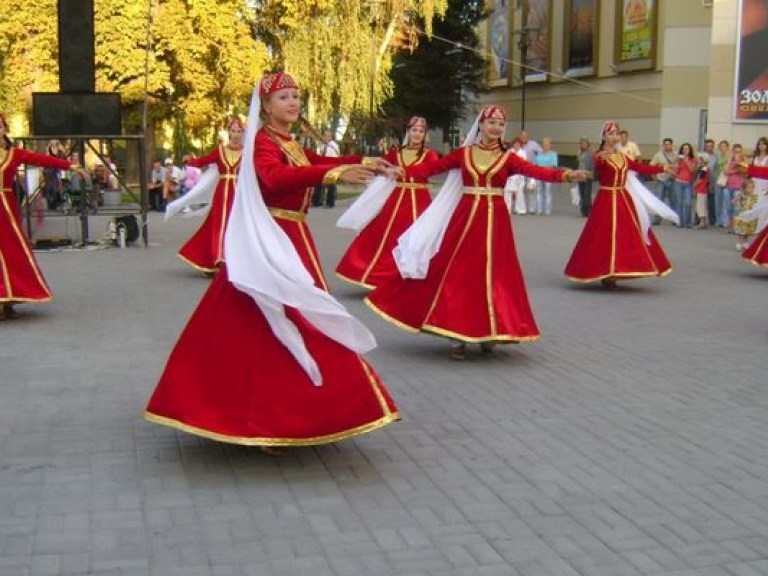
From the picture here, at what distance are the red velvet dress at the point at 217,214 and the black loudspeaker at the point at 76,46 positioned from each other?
505 centimetres

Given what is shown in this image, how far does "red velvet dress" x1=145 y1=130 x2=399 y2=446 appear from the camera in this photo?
5.30 meters

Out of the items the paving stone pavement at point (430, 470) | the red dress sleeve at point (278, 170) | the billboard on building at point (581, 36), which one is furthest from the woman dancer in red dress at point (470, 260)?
the billboard on building at point (581, 36)

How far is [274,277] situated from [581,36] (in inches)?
1422

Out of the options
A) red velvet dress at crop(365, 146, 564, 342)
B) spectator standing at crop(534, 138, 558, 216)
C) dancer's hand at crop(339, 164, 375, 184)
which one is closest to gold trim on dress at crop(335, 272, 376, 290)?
red velvet dress at crop(365, 146, 564, 342)

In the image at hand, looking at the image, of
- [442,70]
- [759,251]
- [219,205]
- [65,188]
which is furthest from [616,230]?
[442,70]

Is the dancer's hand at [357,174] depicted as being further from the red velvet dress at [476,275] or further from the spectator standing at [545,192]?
the spectator standing at [545,192]

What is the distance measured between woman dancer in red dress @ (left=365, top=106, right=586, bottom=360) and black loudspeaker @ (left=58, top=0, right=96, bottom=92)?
10.1m

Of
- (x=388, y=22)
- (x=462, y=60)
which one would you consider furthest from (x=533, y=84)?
(x=388, y=22)

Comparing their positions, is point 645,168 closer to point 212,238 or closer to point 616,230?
point 616,230

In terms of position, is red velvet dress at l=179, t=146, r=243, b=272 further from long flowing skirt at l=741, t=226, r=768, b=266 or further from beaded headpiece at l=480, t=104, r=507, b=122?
long flowing skirt at l=741, t=226, r=768, b=266

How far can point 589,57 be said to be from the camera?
128ft

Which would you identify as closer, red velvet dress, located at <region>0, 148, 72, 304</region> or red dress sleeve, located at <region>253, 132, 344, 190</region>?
red dress sleeve, located at <region>253, 132, 344, 190</region>

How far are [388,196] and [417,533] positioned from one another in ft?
21.8

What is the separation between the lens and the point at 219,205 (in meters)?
12.8
